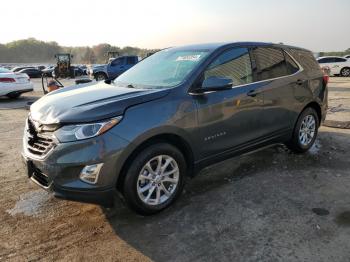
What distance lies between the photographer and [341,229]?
341 cm

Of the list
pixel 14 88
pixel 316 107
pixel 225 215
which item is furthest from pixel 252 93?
pixel 14 88

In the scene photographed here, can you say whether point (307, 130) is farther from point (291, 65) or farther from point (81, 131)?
point (81, 131)

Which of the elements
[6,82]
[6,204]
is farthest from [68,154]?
[6,82]

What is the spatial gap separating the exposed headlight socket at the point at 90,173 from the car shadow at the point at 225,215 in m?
0.61

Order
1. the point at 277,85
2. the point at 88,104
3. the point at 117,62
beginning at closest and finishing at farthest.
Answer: the point at 88,104 → the point at 277,85 → the point at 117,62

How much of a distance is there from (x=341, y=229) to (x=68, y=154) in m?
2.62

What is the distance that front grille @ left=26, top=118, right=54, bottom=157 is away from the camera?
3.35 m

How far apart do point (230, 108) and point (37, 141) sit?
2.13m

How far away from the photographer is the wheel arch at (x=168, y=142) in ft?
11.3

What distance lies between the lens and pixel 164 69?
4465 mm

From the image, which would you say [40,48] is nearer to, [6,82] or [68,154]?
[6,82]

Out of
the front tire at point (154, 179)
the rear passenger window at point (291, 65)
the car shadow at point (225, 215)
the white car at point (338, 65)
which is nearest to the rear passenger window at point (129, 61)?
the white car at point (338, 65)

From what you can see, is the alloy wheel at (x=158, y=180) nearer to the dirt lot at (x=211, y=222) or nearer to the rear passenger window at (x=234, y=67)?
the dirt lot at (x=211, y=222)

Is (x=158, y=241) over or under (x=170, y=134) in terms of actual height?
under
